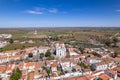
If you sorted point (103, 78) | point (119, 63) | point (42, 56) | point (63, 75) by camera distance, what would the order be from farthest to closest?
point (42, 56) → point (119, 63) → point (63, 75) → point (103, 78)

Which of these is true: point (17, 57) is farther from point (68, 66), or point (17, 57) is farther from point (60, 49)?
point (68, 66)

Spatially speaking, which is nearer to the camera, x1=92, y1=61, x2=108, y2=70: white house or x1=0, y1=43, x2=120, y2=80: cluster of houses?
x1=0, y1=43, x2=120, y2=80: cluster of houses

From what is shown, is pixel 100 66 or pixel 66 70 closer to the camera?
pixel 66 70

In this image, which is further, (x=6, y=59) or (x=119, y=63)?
(x=6, y=59)

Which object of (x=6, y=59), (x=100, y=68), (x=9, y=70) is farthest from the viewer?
(x=6, y=59)

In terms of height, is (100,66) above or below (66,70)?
above

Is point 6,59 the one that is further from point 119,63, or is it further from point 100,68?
point 119,63

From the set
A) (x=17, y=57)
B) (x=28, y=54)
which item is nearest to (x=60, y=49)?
(x=28, y=54)

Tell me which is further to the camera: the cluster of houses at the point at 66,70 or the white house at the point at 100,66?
the white house at the point at 100,66

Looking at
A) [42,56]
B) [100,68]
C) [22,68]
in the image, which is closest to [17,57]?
[42,56]
